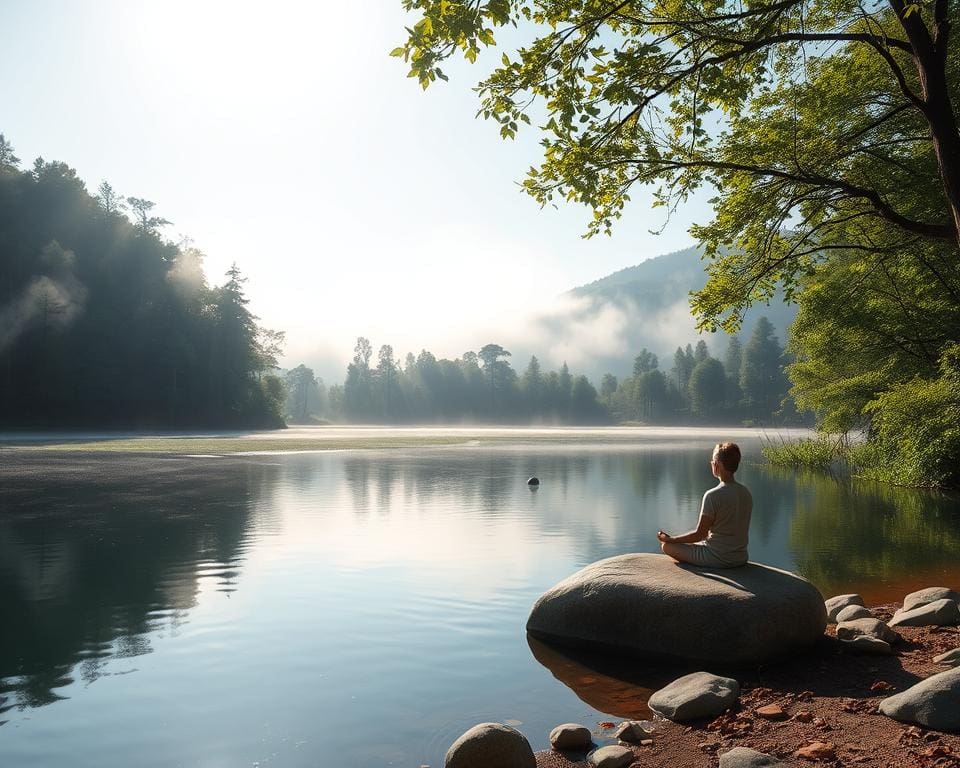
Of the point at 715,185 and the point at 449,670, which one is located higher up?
the point at 715,185

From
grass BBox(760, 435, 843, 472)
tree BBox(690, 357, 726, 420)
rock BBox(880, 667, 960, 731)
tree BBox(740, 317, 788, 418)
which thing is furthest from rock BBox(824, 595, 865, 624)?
tree BBox(690, 357, 726, 420)

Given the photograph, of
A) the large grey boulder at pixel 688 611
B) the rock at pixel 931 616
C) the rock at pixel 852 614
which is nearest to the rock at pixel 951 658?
the large grey boulder at pixel 688 611

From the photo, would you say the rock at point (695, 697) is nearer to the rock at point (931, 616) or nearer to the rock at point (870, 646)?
the rock at point (870, 646)

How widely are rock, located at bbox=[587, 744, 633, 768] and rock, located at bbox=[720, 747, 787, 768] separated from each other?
710 mm

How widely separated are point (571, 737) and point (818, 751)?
1.89 meters

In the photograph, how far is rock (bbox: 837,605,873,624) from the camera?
9.44 meters

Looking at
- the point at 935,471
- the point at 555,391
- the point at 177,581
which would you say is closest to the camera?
the point at 177,581

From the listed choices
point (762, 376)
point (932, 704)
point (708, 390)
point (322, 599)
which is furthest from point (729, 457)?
point (762, 376)

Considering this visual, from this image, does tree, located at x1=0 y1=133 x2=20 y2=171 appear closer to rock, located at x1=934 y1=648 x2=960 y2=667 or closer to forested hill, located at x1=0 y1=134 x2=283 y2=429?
forested hill, located at x1=0 y1=134 x2=283 y2=429

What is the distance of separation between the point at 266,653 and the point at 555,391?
181767mm

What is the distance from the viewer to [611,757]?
5582 millimetres

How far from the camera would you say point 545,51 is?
8.29m

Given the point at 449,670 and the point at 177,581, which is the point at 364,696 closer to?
the point at 449,670

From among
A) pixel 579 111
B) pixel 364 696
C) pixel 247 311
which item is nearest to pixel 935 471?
pixel 579 111
